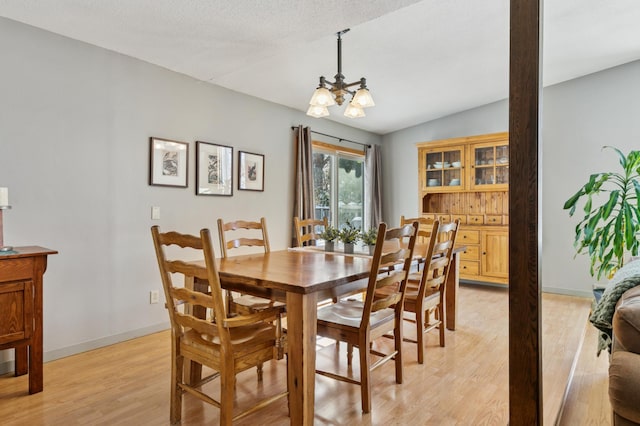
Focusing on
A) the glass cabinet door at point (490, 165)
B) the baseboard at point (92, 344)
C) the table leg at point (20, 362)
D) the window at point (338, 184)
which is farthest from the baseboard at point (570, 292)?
the table leg at point (20, 362)

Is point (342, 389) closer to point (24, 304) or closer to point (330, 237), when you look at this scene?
point (330, 237)

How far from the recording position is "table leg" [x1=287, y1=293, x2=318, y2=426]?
1.70 meters

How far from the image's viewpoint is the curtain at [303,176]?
4477 mm

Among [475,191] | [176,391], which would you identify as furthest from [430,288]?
[475,191]

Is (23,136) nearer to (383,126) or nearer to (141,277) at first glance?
(141,277)

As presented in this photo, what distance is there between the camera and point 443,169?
17.4 feet

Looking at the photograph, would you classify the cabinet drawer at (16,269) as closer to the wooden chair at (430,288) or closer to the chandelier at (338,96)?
the chandelier at (338,96)

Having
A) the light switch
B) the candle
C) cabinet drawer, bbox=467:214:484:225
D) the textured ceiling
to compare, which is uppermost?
the textured ceiling

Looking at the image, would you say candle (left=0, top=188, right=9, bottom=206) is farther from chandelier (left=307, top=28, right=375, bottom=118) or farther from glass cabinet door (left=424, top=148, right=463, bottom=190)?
glass cabinet door (left=424, top=148, right=463, bottom=190)

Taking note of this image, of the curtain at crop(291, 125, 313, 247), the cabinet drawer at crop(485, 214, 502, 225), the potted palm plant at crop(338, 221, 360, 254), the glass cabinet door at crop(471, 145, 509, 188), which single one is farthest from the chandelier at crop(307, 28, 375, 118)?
the cabinet drawer at crop(485, 214, 502, 225)

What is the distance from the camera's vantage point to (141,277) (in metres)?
3.17

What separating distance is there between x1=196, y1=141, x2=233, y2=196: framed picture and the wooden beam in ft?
9.23

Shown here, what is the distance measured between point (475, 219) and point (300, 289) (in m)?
4.16

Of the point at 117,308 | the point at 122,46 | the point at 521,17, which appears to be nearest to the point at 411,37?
the point at 521,17
